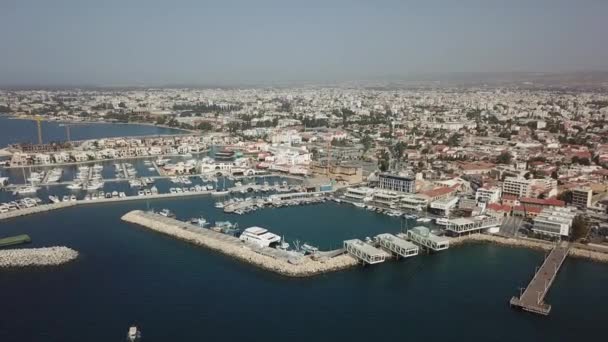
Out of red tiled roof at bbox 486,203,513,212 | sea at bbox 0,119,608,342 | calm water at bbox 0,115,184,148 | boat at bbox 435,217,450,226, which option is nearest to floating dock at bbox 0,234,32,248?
sea at bbox 0,119,608,342

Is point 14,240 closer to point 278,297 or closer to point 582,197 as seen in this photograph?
point 278,297

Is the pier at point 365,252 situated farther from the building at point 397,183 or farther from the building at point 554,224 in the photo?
the building at point 397,183

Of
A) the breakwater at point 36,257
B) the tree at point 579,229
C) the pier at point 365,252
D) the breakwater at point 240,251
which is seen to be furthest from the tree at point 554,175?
the breakwater at point 36,257

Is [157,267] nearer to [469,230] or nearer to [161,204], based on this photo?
[161,204]

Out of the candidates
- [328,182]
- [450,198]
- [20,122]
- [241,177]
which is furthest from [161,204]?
[20,122]

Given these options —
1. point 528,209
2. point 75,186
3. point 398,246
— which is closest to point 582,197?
point 528,209

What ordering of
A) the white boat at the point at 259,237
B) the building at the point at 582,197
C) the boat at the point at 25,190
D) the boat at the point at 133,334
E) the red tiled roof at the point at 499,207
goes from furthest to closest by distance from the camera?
the boat at the point at 25,190
the building at the point at 582,197
the red tiled roof at the point at 499,207
the white boat at the point at 259,237
the boat at the point at 133,334
